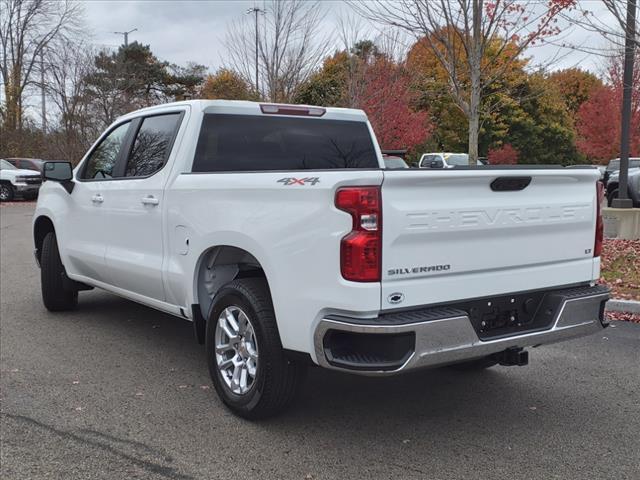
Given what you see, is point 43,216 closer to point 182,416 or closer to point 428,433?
point 182,416

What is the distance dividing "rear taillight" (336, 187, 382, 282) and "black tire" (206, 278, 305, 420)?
743mm

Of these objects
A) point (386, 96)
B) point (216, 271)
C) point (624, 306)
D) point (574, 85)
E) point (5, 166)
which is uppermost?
point (574, 85)

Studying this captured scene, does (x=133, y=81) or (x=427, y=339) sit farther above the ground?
(x=133, y=81)

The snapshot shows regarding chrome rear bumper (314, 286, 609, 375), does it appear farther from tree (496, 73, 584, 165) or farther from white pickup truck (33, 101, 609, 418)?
tree (496, 73, 584, 165)

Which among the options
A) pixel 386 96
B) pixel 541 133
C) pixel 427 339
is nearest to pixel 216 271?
pixel 427 339

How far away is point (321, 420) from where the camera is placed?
4012 mm

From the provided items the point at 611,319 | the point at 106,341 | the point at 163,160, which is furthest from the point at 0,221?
the point at 611,319

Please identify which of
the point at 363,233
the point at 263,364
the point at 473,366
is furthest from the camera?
the point at 473,366

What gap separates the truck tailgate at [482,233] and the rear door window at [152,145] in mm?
2267

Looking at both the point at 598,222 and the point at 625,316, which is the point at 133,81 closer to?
the point at 625,316

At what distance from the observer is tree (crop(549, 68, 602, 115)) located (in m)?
46.7

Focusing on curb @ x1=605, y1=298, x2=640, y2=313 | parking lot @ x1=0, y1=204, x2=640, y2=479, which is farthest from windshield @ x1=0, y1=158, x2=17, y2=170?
curb @ x1=605, y1=298, x2=640, y2=313

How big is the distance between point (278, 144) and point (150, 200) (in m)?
1.06

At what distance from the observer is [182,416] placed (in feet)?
13.3
